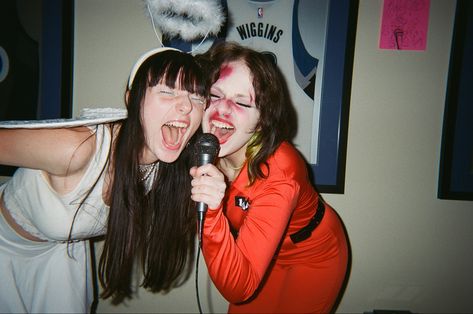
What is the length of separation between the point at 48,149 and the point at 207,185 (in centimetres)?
58

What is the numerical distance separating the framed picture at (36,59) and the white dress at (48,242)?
528 mm

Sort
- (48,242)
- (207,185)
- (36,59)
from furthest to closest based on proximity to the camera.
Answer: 1. (36,59)
2. (48,242)
3. (207,185)

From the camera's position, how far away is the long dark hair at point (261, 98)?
106 cm

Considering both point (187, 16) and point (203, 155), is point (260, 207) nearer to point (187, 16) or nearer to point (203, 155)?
point (203, 155)

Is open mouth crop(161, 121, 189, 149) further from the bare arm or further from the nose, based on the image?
the bare arm

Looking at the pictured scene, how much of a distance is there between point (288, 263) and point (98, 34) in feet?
5.34

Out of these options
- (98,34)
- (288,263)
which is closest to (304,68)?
(288,263)

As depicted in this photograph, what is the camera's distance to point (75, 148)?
2.87 feet

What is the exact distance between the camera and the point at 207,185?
0.70 metres

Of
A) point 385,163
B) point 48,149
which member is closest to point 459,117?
point 385,163

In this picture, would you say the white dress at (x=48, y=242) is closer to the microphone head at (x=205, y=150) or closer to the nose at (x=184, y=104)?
the nose at (x=184, y=104)

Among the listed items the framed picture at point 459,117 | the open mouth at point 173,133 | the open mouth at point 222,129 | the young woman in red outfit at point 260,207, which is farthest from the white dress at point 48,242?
the framed picture at point 459,117

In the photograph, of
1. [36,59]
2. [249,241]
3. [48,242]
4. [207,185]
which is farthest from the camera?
[36,59]

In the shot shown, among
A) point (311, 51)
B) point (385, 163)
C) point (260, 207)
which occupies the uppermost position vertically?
point (311, 51)
